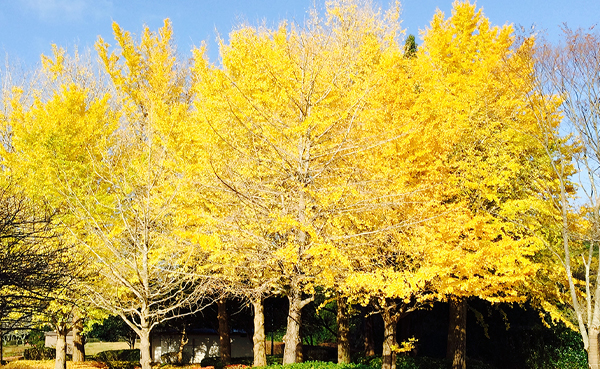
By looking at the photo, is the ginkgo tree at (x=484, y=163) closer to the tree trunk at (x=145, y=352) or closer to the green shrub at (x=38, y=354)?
the tree trunk at (x=145, y=352)

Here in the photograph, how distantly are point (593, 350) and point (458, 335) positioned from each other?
3.63 meters

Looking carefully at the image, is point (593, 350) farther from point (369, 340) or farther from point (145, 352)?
point (145, 352)

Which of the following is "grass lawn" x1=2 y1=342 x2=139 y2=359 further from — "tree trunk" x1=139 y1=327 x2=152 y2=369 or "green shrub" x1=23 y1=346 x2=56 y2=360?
"tree trunk" x1=139 y1=327 x2=152 y2=369

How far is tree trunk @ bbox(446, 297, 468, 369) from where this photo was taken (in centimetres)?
1253

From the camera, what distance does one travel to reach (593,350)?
9680mm

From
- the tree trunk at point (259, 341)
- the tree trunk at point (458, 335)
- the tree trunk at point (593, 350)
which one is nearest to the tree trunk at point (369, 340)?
the tree trunk at point (458, 335)

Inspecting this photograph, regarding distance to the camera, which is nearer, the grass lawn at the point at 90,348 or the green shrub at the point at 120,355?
the green shrub at the point at 120,355

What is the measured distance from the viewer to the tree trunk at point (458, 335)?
12531 millimetres

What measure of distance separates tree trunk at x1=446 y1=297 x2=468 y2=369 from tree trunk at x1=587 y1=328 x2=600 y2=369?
319 centimetres

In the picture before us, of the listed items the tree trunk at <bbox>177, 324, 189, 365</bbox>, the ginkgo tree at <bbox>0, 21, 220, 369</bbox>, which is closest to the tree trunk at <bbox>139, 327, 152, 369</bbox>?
the ginkgo tree at <bbox>0, 21, 220, 369</bbox>

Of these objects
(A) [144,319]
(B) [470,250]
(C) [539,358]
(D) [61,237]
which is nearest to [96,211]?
(D) [61,237]

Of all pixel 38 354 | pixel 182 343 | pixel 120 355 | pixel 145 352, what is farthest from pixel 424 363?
pixel 38 354

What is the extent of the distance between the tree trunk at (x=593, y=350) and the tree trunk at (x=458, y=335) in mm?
3191

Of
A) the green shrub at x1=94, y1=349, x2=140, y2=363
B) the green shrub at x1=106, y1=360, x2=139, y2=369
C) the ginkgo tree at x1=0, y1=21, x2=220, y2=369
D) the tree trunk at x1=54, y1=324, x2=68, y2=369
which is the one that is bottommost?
the green shrub at x1=94, y1=349, x2=140, y2=363
